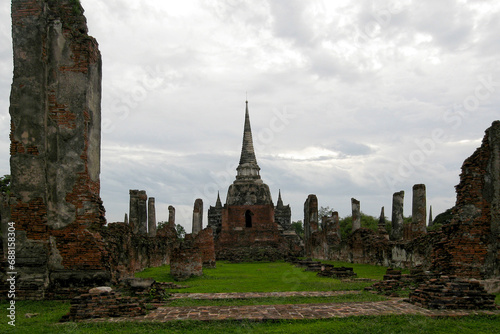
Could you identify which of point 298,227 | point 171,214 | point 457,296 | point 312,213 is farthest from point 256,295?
point 298,227

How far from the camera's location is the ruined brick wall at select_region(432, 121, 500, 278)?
9688mm

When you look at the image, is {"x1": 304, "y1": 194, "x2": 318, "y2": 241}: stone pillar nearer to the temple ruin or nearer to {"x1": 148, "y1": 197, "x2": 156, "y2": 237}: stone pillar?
the temple ruin

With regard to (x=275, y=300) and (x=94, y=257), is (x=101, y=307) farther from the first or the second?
(x=275, y=300)

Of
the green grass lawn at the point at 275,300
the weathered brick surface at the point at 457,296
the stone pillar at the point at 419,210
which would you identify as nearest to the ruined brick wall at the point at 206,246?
the stone pillar at the point at 419,210

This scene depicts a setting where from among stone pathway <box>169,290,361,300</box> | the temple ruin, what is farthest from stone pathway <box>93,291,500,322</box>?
the temple ruin

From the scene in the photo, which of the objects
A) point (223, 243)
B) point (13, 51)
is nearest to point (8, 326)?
point (13, 51)

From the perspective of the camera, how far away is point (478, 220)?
32.3 feet

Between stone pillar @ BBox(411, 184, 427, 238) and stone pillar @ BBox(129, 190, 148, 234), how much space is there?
13327mm

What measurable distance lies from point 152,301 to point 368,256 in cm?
1559

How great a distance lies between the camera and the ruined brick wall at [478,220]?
9.69 m

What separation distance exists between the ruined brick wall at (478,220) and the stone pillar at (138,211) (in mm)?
16404

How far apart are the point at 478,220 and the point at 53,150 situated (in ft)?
29.9

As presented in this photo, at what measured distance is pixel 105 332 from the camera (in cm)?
592

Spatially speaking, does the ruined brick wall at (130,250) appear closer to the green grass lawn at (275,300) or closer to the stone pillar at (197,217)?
the green grass lawn at (275,300)
